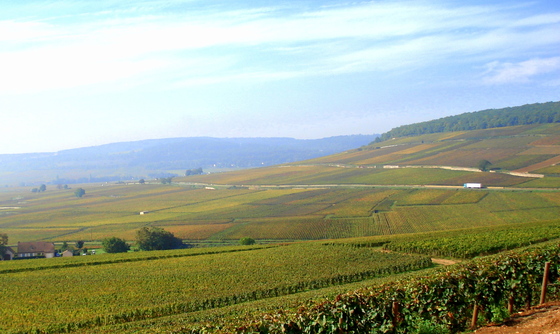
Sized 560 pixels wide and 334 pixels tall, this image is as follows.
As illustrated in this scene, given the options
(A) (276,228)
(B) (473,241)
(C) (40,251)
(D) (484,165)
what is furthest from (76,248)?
(D) (484,165)

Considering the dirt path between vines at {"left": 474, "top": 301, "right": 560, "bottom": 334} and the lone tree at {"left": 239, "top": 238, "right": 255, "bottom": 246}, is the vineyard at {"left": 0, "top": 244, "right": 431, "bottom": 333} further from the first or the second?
the dirt path between vines at {"left": 474, "top": 301, "right": 560, "bottom": 334}

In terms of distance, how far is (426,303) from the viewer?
1428cm

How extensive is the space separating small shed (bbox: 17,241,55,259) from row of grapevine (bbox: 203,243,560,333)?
56.5 metres

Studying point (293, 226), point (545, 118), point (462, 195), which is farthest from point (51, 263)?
point (545, 118)

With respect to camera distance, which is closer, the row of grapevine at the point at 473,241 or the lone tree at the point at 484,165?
the row of grapevine at the point at 473,241

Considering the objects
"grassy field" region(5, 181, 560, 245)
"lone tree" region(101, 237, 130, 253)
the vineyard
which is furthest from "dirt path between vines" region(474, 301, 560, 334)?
"lone tree" region(101, 237, 130, 253)

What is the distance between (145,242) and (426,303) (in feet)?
168

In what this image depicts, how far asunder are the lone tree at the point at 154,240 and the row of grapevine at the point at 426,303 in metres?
49.1

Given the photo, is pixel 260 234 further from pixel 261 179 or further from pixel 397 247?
A: pixel 261 179

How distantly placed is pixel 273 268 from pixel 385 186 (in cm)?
7192

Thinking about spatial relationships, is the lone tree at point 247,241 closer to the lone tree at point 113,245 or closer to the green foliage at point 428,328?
the lone tree at point 113,245

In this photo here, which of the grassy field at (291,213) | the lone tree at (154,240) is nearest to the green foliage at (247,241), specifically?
the grassy field at (291,213)

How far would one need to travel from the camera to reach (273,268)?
3372cm

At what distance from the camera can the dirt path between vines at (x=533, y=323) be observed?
11.6 meters
